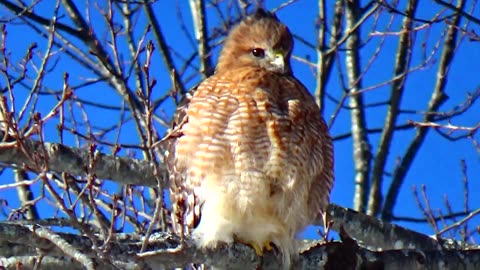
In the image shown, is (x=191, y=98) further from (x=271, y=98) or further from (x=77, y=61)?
(x=77, y=61)

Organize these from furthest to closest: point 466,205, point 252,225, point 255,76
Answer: point 466,205
point 255,76
point 252,225

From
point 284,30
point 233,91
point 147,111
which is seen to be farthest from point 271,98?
point 147,111

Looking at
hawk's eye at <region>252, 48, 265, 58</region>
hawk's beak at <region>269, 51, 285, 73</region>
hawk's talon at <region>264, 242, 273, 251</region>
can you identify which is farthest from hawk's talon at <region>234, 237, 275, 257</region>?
hawk's eye at <region>252, 48, 265, 58</region>

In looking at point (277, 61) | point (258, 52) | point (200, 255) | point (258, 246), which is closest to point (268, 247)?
point (258, 246)

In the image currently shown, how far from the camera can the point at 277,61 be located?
21.7 feet

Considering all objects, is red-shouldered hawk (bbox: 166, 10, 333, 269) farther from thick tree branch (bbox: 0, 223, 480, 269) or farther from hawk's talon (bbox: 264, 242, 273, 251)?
thick tree branch (bbox: 0, 223, 480, 269)

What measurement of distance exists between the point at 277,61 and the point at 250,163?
966mm

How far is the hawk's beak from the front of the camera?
6544mm

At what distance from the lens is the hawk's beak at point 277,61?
21.5ft

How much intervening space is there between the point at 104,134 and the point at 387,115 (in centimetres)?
229

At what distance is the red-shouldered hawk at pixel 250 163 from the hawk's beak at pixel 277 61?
0.26 metres

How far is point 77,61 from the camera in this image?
9.17 meters

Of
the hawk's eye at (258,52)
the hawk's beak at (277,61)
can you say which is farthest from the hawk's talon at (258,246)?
the hawk's eye at (258,52)

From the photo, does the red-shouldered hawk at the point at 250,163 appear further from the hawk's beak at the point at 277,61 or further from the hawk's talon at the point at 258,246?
the hawk's beak at the point at 277,61
